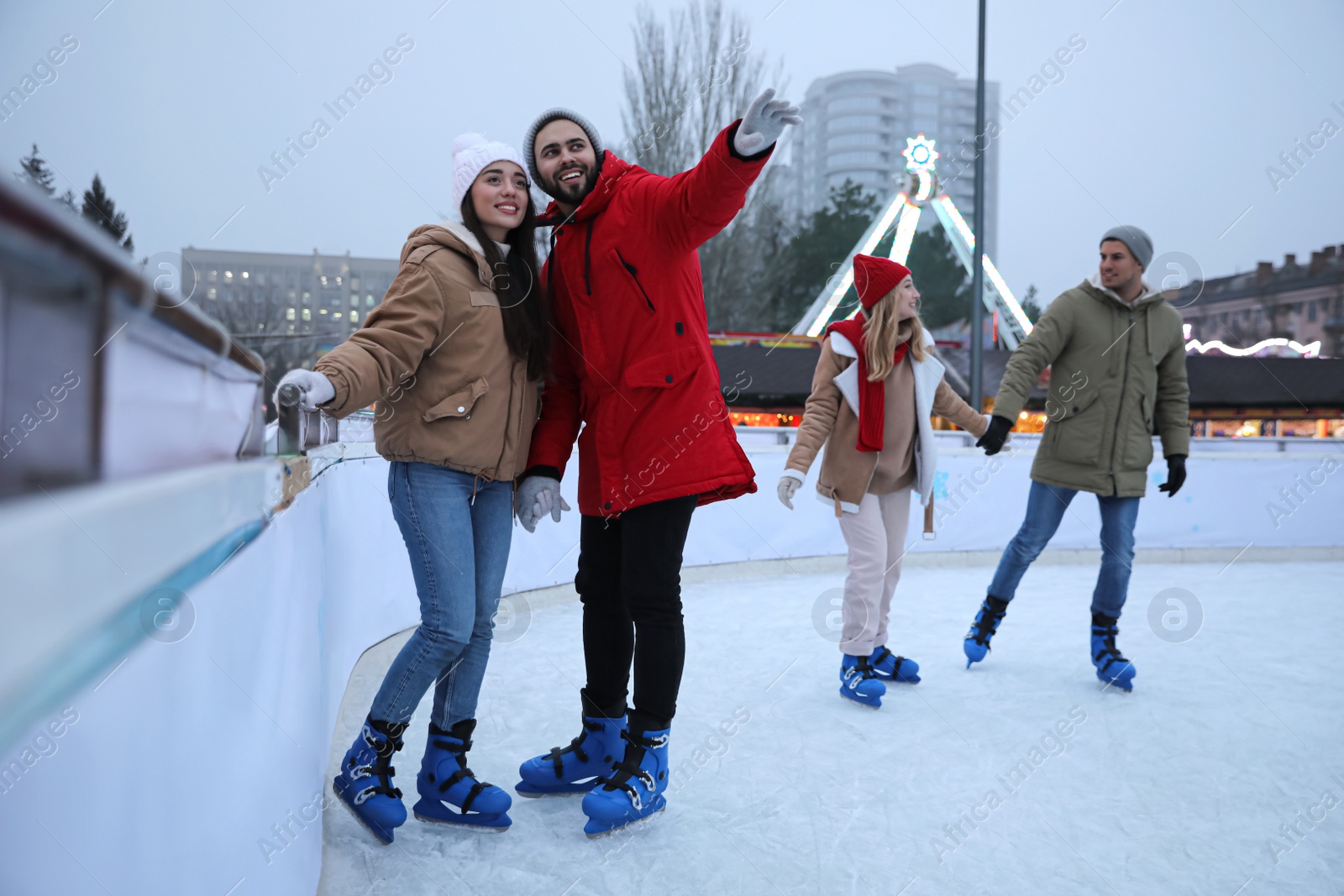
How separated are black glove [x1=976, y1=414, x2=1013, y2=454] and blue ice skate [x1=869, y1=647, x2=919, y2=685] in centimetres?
81

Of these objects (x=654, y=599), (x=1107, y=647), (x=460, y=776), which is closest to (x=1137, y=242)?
(x=1107, y=647)

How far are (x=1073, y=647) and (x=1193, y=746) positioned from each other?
1170 millimetres

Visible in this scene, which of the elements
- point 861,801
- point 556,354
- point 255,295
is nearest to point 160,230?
point 556,354

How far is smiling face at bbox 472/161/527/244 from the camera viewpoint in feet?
6.39

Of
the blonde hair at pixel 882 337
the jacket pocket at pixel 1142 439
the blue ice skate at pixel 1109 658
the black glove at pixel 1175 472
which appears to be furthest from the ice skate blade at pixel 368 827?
the black glove at pixel 1175 472

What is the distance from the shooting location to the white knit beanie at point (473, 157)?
76.3 inches

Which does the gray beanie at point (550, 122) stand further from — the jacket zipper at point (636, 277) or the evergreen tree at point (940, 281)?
the evergreen tree at point (940, 281)

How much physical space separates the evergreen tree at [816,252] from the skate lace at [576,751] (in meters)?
15.4

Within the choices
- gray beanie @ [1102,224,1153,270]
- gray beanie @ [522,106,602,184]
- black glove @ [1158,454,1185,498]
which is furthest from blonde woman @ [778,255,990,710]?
gray beanie @ [522,106,602,184]

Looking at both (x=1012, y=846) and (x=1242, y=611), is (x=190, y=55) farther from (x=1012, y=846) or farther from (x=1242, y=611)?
(x=1242, y=611)

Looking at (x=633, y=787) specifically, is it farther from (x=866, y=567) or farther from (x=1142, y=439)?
(x=1142, y=439)

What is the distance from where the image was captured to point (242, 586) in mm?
955

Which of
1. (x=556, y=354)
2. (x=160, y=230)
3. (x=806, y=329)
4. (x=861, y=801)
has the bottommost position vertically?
(x=861, y=801)

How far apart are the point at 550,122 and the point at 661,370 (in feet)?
2.06
